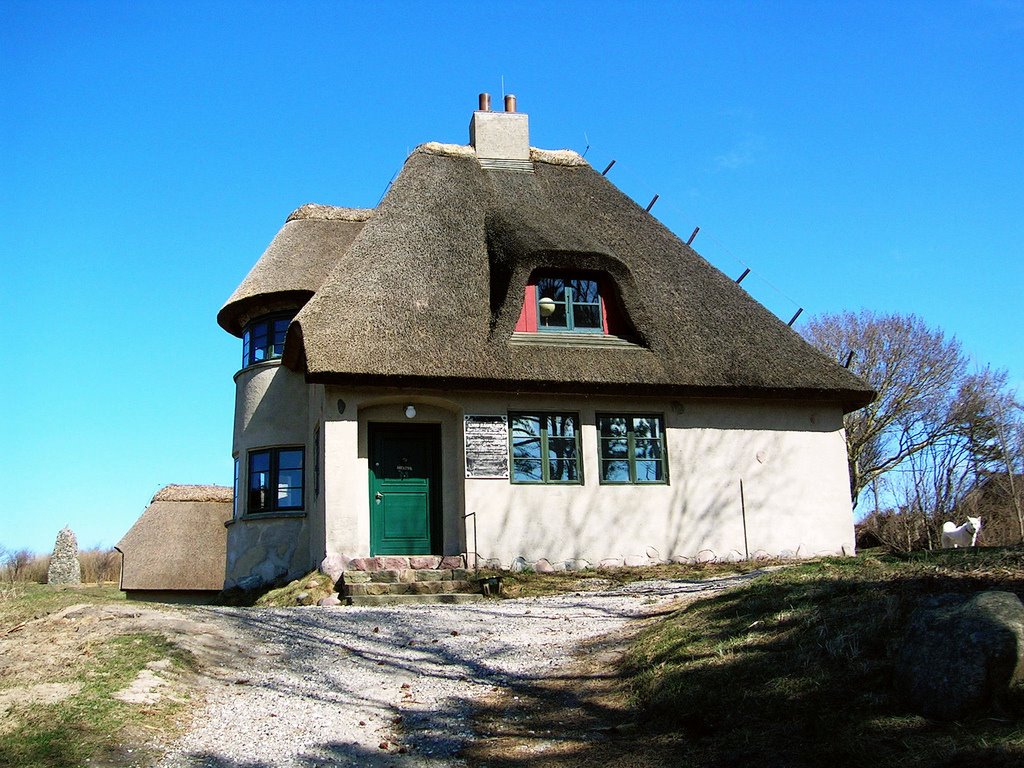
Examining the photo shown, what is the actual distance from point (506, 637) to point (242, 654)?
2750 mm

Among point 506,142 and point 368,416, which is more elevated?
point 506,142

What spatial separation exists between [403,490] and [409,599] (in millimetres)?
2842

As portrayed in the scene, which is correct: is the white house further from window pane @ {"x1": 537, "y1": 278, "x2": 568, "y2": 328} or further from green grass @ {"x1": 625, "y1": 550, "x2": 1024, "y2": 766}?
green grass @ {"x1": 625, "y1": 550, "x2": 1024, "y2": 766}

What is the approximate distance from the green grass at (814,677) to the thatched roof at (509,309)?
7.49 meters

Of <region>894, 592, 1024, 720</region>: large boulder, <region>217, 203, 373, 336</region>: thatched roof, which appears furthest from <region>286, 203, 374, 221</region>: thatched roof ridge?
<region>894, 592, 1024, 720</region>: large boulder

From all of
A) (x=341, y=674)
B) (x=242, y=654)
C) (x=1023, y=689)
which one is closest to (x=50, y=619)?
(x=242, y=654)

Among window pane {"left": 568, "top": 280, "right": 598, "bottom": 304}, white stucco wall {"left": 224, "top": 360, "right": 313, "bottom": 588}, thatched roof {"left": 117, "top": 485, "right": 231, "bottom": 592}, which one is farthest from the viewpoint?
thatched roof {"left": 117, "top": 485, "right": 231, "bottom": 592}

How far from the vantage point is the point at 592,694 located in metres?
8.11

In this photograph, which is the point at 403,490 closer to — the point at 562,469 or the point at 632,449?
the point at 562,469

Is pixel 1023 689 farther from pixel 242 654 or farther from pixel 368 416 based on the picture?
pixel 368 416

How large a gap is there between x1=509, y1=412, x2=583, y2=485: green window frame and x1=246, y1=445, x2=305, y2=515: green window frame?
4.16 metres

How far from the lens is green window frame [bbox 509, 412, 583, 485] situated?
16.8 meters

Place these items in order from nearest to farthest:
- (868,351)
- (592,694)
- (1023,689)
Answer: (1023,689) → (592,694) → (868,351)

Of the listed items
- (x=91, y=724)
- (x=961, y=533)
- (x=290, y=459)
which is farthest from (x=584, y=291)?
(x=91, y=724)
